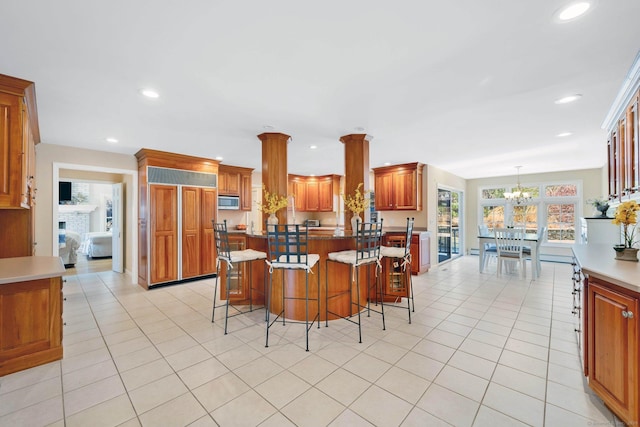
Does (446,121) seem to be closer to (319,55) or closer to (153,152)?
(319,55)

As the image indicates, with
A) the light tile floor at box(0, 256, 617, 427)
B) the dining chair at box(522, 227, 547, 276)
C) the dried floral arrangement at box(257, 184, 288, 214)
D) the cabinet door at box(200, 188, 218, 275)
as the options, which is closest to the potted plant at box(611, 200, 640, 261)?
the light tile floor at box(0, 256, 617, 427)

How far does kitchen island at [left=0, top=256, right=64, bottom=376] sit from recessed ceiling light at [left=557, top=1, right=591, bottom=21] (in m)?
4.08

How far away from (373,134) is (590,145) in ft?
13.0

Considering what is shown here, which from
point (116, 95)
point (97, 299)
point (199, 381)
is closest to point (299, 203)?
point (97, 299)

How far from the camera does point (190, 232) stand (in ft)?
17.2

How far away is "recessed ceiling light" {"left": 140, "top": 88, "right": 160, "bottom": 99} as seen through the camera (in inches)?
101

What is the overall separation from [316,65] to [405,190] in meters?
4.55

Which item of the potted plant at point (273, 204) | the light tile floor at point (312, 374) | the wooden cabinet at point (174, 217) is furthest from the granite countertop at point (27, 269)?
the potted plant at point (273, 204)

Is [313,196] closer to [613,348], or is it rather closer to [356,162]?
[356,162]

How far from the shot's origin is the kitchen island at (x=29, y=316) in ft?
7.21

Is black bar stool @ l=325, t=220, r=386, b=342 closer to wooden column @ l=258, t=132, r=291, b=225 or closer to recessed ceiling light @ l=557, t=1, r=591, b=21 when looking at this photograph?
wooden column @ l=258, t=132, r=291, b=225

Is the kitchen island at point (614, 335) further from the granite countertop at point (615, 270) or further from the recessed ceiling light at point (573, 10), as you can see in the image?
the recessed ceiling light at point (573, 10)

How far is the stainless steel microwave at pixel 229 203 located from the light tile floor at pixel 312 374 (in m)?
2.63

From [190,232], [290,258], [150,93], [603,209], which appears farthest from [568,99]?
[190,232]
